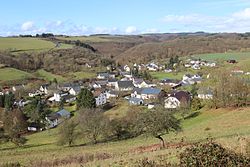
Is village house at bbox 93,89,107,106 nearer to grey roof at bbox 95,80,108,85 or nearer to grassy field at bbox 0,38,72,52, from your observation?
grey roof at bbox 95,80,108,85

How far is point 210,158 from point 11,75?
129245mm

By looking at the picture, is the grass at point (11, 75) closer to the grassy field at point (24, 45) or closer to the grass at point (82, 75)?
the grass at point (82, 75)

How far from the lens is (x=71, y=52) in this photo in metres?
182

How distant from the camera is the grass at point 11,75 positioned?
418 ft

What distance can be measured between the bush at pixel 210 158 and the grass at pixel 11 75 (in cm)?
12480

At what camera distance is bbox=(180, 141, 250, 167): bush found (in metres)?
8.73

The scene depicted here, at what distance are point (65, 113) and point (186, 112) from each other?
89.2 feet

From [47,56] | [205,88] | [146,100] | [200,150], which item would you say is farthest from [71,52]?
[200,150]

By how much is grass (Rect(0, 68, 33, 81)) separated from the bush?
124800mm

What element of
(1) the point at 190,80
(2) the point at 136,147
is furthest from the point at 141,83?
(2) the point at 136,147

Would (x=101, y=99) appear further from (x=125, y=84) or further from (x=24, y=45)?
(x=24, y=45)

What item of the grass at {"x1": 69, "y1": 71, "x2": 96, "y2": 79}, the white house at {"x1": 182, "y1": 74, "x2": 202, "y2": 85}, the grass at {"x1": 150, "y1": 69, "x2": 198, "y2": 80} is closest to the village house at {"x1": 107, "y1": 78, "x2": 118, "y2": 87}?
the grass at {"x1": 69, "y1": 71, "x2": 96, "y2": 79}

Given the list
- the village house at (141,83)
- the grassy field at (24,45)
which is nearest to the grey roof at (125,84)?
the village house at (141,83)

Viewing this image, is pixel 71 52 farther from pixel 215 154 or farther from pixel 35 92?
pixel 215 154
